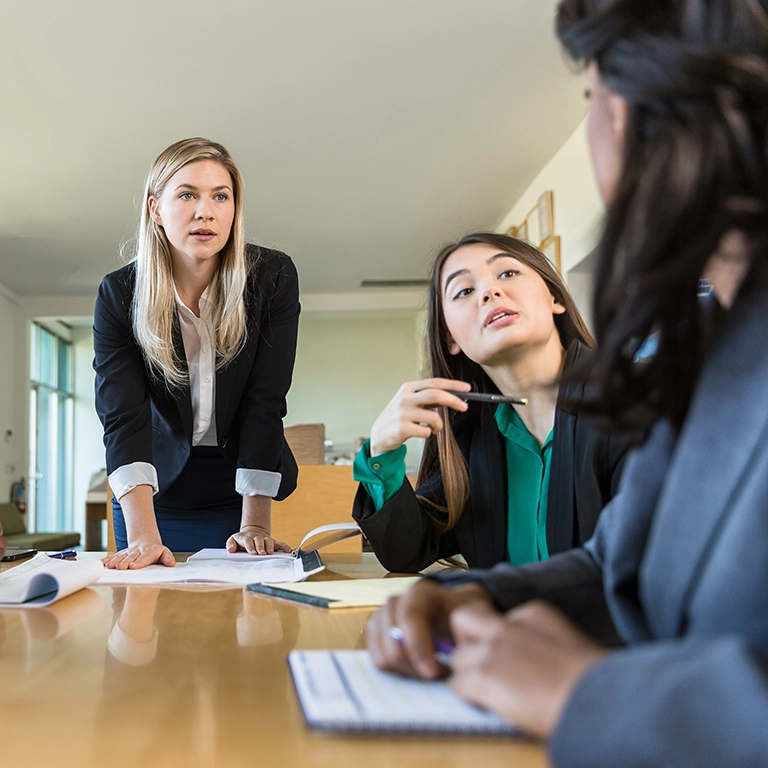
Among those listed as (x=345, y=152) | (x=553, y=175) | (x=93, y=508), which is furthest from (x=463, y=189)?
(x=93, y=508)

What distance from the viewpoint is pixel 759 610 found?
16.0 inches

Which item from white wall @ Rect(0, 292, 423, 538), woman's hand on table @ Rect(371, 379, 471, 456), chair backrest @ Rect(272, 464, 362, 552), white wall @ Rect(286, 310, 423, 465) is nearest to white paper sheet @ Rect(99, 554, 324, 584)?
woman's hand on table @ Rect(371, 379, 471, 456)

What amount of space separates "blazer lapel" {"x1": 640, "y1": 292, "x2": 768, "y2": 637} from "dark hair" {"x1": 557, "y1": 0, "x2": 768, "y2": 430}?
0.09 feet

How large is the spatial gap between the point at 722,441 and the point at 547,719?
18 centimetres

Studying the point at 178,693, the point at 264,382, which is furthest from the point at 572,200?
the point at 178,693

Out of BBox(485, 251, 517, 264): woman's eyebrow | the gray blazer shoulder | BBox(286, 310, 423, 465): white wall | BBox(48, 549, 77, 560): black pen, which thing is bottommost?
BBox(48, 549, 77, 560): black pen

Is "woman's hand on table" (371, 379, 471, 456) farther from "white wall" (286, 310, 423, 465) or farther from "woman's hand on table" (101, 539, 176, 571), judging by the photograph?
"white wall" (286, 310, 423, 465)

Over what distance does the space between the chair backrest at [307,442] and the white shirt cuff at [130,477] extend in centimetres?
275

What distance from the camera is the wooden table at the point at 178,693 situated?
0.42 meters

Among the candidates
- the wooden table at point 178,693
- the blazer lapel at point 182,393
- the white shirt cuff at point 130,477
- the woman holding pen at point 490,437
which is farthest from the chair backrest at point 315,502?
the wooden table at point 178,693

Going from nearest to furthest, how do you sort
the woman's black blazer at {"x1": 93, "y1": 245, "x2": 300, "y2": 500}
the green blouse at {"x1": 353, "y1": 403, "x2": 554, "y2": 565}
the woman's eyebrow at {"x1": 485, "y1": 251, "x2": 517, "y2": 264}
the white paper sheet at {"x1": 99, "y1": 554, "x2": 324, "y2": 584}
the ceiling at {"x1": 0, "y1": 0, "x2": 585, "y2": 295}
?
the white paper sheet at {"x1": 99, "y1": 554, "x2": 324, "y2": 584} < the green blouse at {"x1": 353, "y1": 403, "x2": 554, "y2": 565} < the woman's eyebrow at {"x1": 485, "y1": 251, "x2": 517, "y2": 264} < the woman's black blazer at {"x1": 93, "y1": 245, "x2": 300, "y2": 500} < the ceiling at {"x1": 0, "y1": 0, "x2": 585, "y2": 295}

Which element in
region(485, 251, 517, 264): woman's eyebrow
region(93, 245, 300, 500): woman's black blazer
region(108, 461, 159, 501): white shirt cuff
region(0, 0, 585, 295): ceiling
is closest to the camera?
region(485, 251, 517, 264): woman's eyebrow

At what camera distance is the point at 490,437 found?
134 centimetres

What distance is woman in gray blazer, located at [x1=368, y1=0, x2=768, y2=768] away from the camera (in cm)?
39
